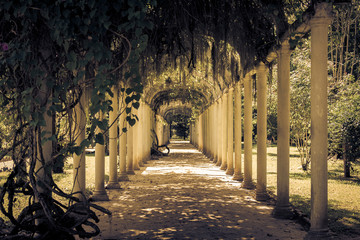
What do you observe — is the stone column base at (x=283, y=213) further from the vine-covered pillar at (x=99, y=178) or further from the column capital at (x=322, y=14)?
the vine-covered pillar at (x=99, y=178)

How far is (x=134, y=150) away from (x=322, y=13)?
1125cm

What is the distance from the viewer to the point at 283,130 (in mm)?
6617

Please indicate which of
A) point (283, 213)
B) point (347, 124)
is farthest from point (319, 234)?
point (347, 124)

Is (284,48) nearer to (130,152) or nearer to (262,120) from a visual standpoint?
(262,120)

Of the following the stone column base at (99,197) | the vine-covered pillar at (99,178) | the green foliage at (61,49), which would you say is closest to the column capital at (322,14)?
the green foliage at (61,49)

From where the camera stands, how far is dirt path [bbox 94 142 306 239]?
5.51 meters

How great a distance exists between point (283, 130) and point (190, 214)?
2439 millimetres

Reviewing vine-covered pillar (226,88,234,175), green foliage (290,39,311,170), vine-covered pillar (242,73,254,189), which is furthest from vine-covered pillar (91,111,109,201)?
green foliage (290,39,311,170)

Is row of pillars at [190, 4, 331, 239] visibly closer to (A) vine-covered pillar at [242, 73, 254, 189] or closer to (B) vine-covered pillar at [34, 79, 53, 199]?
(A) vine-covered pillar at [242, 73, 254, 189]

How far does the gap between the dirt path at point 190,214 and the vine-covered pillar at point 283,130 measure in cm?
32

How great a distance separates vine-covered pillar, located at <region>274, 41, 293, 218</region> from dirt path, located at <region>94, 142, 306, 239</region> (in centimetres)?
32

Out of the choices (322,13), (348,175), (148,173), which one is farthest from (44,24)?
(348,175)

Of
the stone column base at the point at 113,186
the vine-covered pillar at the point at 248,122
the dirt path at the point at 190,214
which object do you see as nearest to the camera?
the dirt path at the point at 190,214

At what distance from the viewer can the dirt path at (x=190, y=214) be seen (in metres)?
5.51
